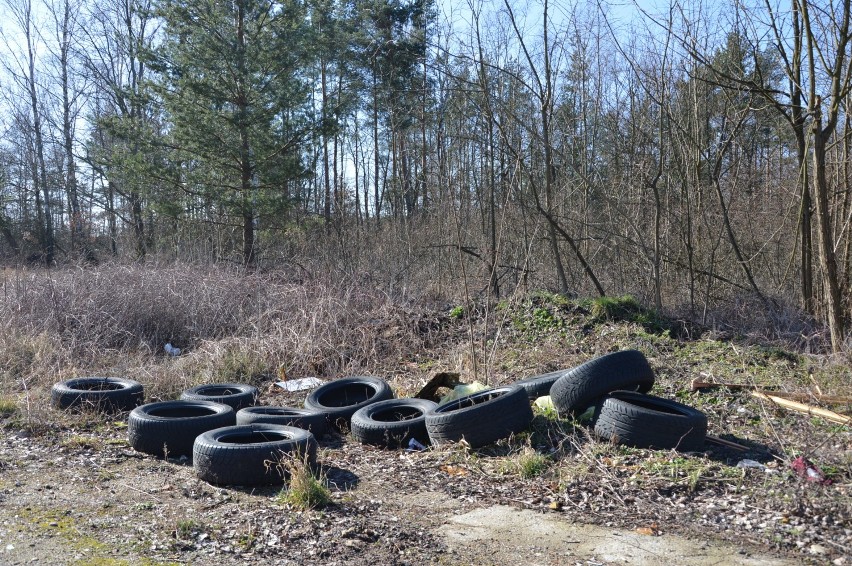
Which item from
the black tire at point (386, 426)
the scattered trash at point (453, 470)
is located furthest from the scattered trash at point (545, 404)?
the scattered trash at point (453, 470)

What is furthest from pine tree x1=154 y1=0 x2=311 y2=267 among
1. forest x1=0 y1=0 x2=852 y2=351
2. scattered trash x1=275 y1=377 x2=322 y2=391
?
scattered trash x1=275 y1=377 x2=322 y2=391

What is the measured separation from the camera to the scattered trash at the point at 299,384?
919cm

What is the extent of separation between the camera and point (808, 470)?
4.91 metres

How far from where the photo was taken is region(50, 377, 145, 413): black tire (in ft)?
25.3

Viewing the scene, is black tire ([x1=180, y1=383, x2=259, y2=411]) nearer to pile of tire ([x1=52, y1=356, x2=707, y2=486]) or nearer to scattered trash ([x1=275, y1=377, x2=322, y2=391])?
pile of tire ([x1=52, y1=356, x2=707, y2=486])

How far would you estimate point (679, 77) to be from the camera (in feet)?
39.4

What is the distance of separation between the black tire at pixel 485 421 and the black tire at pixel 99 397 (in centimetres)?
366

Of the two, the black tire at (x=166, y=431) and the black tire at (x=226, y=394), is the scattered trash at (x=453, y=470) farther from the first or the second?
the black tire at (x=226, y=394)

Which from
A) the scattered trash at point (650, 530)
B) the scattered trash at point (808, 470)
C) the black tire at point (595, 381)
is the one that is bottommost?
the scattered trash at point (650, 530)

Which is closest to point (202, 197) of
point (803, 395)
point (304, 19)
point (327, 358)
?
point (304, 19)

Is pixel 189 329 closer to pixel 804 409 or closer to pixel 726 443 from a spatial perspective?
pixel 726 443

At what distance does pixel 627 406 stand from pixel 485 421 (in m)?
1.16

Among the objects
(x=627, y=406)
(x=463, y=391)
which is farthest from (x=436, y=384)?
(x=627, y=406)

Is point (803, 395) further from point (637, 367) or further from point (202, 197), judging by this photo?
point (202, 197)
